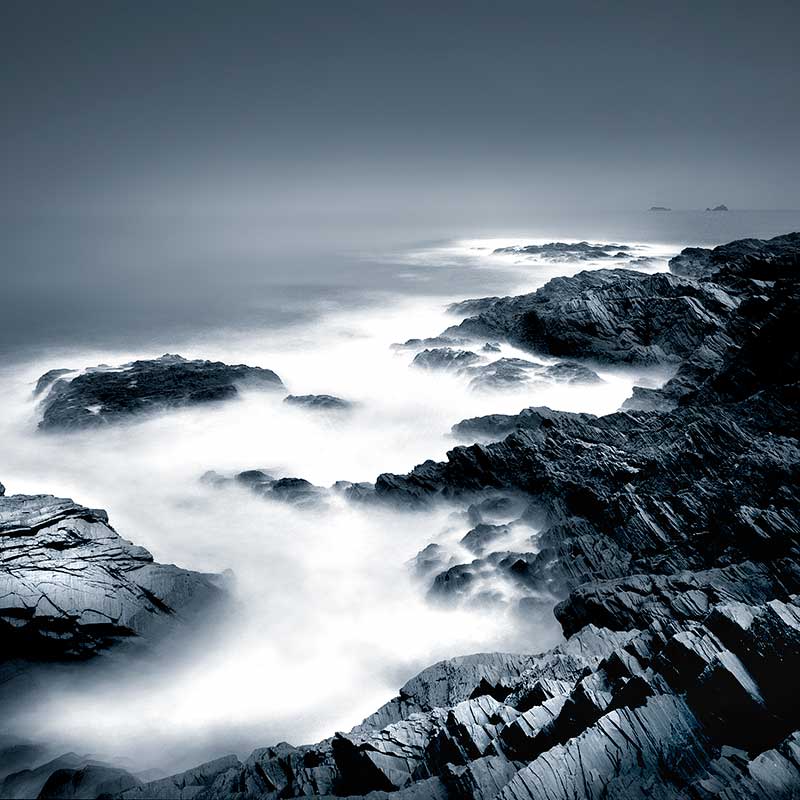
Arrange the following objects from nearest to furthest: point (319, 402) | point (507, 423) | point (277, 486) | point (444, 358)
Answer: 1. point (277, 486)
2. point (507, 423)
3. point (319, 402)
4. point (444, 358)

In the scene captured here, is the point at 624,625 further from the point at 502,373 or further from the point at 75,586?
the point at 502,373

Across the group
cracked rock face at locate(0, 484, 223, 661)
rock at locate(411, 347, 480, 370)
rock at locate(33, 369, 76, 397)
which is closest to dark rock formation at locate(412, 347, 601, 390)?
rock at locate(411, 347, 480, 370)

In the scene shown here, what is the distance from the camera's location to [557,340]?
2744cm

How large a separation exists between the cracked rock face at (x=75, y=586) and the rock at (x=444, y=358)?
1722cm

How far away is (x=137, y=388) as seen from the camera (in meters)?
24.0

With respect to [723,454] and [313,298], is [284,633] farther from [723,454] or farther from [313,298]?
[313,298]

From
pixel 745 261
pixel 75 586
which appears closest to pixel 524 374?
pixel 745 261

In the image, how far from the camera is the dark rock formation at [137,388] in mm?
22141

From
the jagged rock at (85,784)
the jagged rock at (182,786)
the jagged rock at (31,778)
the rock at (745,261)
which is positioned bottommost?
the jagged rock at (31,778)

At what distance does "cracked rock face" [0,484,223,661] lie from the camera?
10.0 metres

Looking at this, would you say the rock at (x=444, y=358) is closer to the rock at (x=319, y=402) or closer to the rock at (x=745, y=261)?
the rock at (x=319, y=402)

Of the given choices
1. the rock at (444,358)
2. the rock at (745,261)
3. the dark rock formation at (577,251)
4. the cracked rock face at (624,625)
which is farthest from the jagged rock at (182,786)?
the dark rock formation at (577,251)

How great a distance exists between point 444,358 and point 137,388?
14394mm

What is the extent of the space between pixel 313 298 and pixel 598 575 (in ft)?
155
